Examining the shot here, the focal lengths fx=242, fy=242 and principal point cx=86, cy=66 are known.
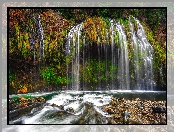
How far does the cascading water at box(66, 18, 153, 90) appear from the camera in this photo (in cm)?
748

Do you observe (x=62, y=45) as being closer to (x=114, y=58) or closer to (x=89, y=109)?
(x=114, y=58)

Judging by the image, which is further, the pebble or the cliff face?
the cliff face

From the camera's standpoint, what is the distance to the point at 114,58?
7.54m

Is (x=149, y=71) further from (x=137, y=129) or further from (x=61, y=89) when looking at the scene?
(x=61, y=89)

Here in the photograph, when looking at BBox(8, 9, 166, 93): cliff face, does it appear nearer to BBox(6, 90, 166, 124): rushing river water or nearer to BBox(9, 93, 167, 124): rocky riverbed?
BBox(6, 90, 166, 124): rushing river water

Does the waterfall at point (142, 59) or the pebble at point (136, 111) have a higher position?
the waterfall at point (142, 59)

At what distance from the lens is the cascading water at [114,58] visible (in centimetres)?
748

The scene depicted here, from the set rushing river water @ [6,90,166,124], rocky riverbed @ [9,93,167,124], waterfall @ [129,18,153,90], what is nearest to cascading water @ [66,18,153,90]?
waterfall @ [129,18,153,90]

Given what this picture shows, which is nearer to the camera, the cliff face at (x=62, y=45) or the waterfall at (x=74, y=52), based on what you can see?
the cliff face at (x=62, y=45)

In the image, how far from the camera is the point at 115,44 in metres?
7.60

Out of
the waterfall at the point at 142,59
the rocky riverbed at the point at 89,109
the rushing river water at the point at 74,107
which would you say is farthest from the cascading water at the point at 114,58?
the rocky riverbed at the point at 89,109

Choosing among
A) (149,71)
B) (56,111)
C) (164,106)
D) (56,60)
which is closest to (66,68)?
(56,60)

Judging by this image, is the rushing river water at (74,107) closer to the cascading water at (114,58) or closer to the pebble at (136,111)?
the pebble at (136,111)

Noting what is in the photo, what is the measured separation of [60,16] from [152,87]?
362 cm
